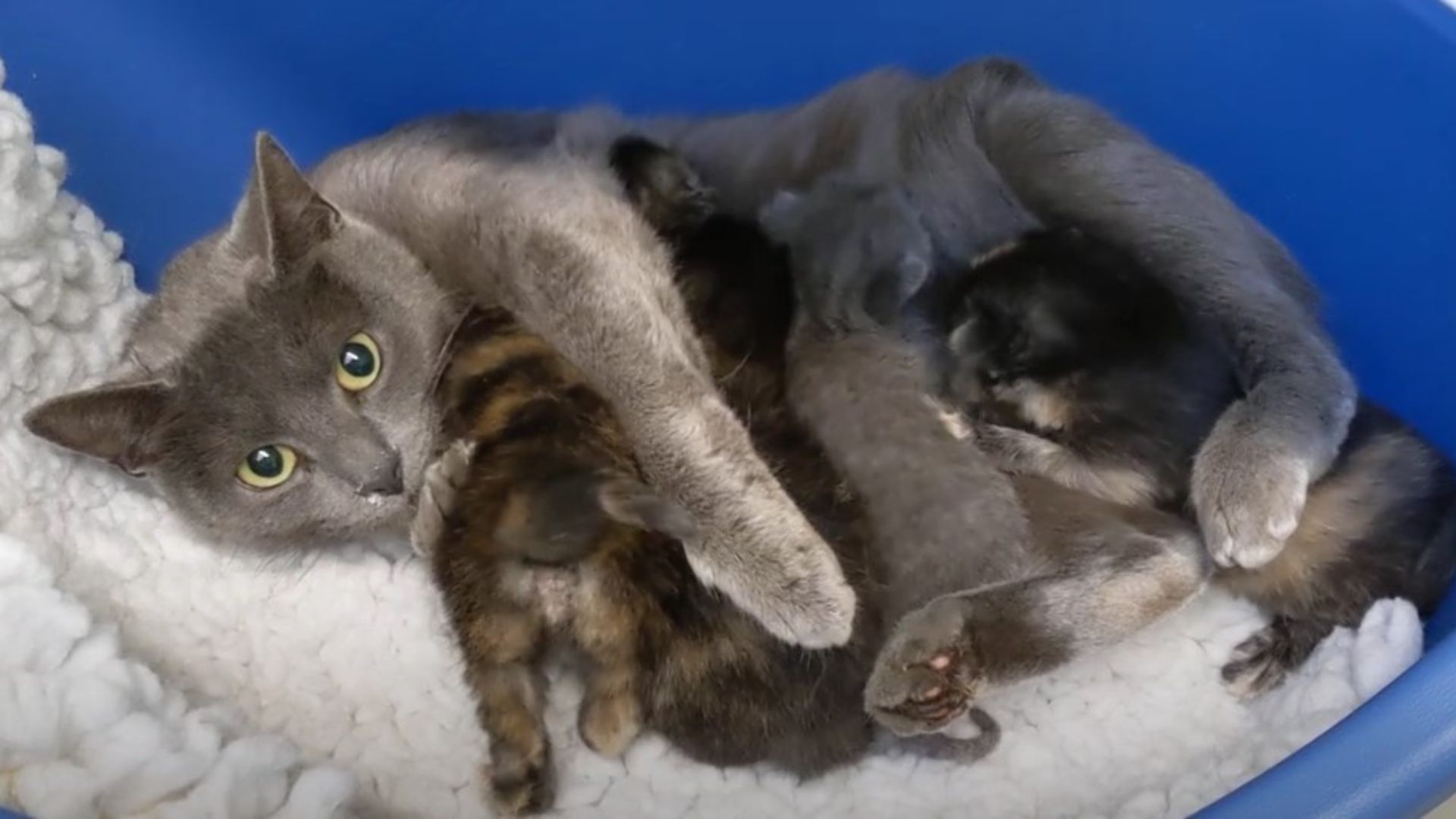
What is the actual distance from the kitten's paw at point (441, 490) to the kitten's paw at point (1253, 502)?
65 cm

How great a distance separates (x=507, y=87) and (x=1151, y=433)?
0.94m

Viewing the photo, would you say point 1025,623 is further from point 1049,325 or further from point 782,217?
point 782,217

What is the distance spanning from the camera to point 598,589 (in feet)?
3.64

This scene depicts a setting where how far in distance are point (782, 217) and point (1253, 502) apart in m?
0.51

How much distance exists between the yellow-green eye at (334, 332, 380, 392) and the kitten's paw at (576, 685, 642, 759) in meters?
0.36

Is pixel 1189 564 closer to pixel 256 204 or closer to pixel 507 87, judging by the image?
pixel 256 204

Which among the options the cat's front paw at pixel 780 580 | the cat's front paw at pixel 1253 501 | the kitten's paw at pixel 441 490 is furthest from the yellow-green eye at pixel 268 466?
the cat's front paw at pixel 1253 501

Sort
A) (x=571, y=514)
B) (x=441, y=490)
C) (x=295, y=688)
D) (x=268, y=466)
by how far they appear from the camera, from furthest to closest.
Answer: (x=295, y=688) → (x=268, y=466) → (x=441, y=490) → (x=571, y=514)

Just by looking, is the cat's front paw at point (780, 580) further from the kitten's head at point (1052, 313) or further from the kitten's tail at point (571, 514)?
the kitten's head at point (1052, 313)

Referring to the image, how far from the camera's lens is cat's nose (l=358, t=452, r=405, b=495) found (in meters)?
1.24

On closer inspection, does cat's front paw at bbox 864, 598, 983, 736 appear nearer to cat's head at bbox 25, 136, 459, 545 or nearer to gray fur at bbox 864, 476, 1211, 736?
gray fur at bbox 864, 476, 1211, 736

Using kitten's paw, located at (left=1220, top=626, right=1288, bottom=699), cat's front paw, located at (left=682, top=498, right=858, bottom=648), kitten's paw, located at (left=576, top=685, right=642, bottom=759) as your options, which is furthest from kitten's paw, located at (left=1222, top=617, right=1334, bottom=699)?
kitten's paw, located at (left=576, top=685, right=642, bottom=759)

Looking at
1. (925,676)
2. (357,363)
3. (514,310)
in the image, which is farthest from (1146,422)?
(357,363)

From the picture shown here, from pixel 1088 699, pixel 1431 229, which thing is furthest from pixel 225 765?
pixel 1431 229
